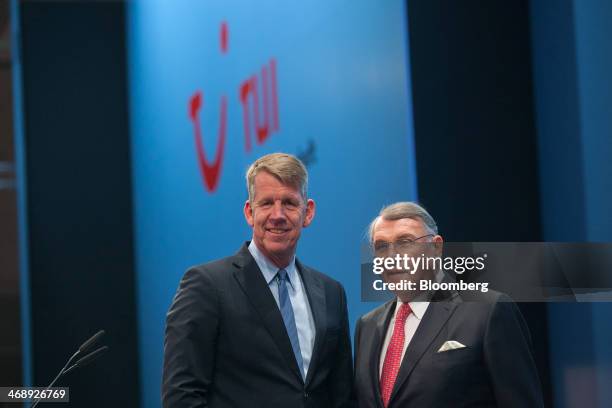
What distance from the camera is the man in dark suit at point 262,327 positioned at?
2385mm

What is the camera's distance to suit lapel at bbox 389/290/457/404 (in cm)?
228

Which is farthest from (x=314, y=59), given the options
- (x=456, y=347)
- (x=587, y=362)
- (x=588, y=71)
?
(x=456, y=347)

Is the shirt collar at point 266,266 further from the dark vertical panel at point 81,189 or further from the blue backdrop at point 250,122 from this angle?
the dark vertical panel at point 81,189

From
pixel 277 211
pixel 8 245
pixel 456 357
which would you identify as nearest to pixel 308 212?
pixel 277 211

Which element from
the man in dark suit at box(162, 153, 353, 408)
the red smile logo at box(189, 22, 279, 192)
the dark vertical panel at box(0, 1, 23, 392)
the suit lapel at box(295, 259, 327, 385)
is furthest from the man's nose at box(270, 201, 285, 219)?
the dark vertical panel at box(0, 1, 23, 392)

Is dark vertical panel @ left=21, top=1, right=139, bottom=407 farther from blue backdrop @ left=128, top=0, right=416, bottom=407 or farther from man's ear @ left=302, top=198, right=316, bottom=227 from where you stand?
man's ear @ left=302, top=198, right=316, bottom=227

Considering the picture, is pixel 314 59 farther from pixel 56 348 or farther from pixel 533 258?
pixel 56 348

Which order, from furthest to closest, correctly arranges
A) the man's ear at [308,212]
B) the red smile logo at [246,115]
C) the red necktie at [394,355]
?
1. the red smile logo at [246,115]
2. the man's ear at [308,212]
3. the red necktie at [394,355]

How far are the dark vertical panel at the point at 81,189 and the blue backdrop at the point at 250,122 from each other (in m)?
0.19

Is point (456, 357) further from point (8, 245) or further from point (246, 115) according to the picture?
point (8, 245)

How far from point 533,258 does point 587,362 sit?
827mm

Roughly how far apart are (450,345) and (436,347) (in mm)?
38

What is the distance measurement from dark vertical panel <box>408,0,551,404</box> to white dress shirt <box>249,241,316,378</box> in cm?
88

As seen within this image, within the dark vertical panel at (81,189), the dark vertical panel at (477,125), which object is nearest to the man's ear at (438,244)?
the dark vertical panel at (477,125)
